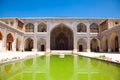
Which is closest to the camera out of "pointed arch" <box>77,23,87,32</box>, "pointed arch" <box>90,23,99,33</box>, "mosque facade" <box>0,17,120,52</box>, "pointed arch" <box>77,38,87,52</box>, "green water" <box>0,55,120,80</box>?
"green water" <box>0,55,120,80</box>

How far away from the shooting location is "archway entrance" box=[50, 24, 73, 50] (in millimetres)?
32156

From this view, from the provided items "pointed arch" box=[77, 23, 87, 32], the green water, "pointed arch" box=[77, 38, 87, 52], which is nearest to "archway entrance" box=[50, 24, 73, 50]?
"pointed arch" box=[77, 23, 87, 32]

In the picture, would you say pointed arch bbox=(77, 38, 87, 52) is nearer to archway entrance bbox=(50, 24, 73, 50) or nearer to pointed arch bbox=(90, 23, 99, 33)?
pointed arch bbox=(90, 23, 99, 33)

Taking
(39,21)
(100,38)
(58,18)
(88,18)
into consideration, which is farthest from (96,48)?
(39,21)

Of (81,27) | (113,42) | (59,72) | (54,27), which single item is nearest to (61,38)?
(81,27)

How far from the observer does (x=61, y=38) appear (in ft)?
111

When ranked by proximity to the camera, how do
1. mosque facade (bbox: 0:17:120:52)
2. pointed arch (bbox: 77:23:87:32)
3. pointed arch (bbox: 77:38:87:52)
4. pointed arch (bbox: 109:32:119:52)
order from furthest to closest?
pointed arch (bbox: 77:23:87:32) → pointed arch (bbox: 77:38:87:52) → mosque facade (bbox: 0:17:120:52) → pointed arch (bbox: 109:32:119:52)

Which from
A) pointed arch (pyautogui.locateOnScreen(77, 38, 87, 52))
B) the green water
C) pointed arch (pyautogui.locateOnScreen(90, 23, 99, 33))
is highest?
pointed arch (pyautogui.locateOnScreen(90, 23, 99, 33))

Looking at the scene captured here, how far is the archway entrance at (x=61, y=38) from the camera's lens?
32156mm

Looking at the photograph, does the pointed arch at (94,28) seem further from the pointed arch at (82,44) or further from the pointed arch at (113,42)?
the pointed arch at (113,42)

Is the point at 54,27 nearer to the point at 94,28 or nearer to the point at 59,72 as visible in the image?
the point at 94,28

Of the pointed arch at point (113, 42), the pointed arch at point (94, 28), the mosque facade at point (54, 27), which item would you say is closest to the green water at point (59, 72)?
the pointed arch at point (113, 42)

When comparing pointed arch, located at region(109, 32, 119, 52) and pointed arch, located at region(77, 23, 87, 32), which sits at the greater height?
pointed arch, located at region(77, 23, 87, 32)

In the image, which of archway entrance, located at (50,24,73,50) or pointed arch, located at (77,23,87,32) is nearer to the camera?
pointed arch, located at (77,23,87,32)
